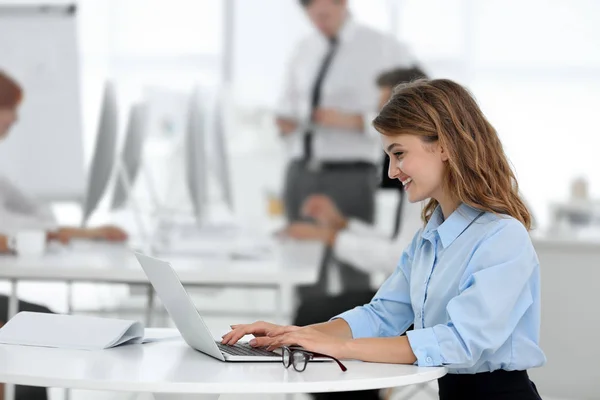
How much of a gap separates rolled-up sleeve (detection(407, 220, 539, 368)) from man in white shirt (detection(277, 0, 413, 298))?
2.90 metres

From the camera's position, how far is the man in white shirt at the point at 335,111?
4492 mm

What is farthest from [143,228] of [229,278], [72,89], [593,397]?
[593,397]

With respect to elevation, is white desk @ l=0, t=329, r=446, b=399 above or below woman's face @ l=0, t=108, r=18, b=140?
below

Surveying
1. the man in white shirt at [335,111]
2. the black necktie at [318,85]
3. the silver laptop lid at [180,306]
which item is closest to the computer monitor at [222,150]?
the man in white shirt at [335,111]

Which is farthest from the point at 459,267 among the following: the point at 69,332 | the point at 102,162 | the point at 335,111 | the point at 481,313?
the point at 335,111

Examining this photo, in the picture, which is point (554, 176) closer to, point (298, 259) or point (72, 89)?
point (298, 259)

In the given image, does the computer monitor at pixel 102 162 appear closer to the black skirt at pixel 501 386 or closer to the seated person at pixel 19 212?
the seated person at pixel 19 212

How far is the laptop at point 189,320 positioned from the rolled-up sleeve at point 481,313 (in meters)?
0.27

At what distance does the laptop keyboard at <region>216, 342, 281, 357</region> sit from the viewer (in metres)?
1.57

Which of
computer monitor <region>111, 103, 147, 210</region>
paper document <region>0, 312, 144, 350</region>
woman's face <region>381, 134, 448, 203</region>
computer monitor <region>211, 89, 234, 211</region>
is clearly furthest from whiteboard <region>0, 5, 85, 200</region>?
woman's face <region>381, 134, 448, 203</region>

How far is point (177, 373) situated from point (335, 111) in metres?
3.20

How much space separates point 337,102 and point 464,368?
9.89ft

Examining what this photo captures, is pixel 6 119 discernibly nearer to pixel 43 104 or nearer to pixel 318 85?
pixel 43 104

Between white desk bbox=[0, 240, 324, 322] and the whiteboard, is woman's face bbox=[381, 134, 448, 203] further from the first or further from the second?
the whiteboard
